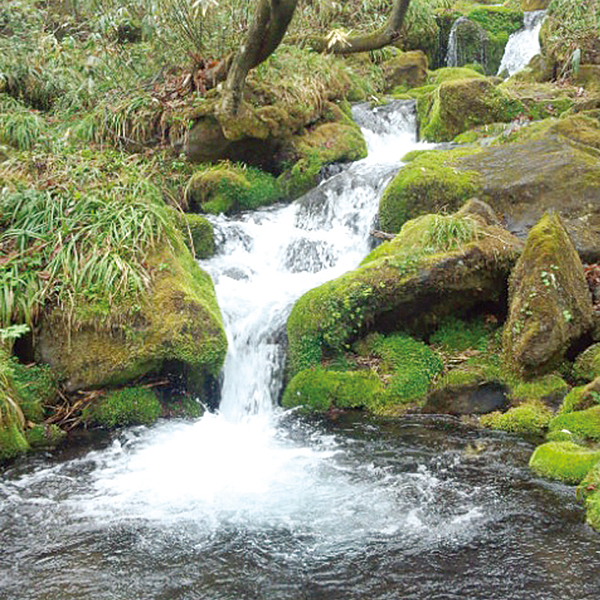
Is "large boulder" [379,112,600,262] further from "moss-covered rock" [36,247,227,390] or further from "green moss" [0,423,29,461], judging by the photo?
"green moss" [0,423,29,461]

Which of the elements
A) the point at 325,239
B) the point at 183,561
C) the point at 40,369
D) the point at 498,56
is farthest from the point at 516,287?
the point at 498,56

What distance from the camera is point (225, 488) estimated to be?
5.24 metres

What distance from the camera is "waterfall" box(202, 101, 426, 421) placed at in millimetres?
7426

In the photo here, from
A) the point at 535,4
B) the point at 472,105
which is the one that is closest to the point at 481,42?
the point at 535,4

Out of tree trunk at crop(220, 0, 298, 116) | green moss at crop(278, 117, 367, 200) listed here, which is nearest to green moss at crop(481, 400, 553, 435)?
tree trunk at crop(220, 0, 298, 116)

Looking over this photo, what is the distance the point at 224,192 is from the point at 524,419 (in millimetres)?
6506

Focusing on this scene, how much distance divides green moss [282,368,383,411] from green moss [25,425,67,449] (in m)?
2.34

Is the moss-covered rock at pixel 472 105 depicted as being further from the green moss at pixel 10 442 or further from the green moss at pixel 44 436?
the green moss at pixel 10 442

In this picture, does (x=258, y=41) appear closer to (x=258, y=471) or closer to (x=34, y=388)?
(x=34, y=388)

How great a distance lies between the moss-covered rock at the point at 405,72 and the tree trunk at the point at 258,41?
7.54m

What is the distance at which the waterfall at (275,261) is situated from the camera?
24.4ft

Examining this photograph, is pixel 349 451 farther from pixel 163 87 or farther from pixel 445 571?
pixel 163 87

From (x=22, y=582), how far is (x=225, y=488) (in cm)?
169

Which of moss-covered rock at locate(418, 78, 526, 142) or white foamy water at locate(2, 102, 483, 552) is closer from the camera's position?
white foamy water at locate(2, 102, 483, 552)
